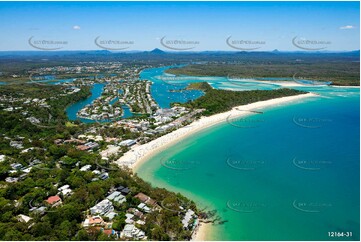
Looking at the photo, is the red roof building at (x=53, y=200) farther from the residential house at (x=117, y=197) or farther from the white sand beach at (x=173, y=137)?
the white sand beach at (x=173, y=137)

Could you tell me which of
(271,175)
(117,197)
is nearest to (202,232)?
(117,197)

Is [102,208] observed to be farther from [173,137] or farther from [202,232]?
[173,137]

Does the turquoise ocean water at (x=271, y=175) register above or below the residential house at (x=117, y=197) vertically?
below

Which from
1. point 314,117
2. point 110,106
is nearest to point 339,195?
point 314,117

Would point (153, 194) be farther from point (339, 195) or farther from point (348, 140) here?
point (348, 140)

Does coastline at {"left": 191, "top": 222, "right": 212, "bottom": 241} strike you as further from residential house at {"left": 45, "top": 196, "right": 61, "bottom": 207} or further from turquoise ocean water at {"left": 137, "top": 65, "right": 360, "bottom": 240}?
residential house at {"left": 45, "top": 196, "right": 61, "bottom": 207}

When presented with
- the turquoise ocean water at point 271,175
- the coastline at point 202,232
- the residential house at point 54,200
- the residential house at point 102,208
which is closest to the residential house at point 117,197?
the residential house at point 102,208
